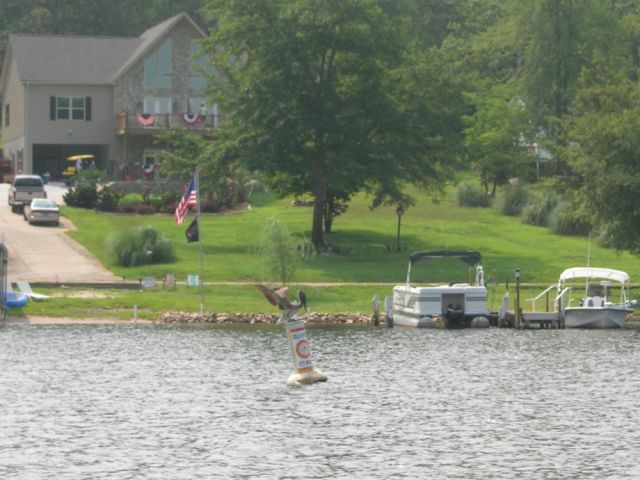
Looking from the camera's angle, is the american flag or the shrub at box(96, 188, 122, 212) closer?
the american flag

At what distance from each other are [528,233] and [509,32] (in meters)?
24.6

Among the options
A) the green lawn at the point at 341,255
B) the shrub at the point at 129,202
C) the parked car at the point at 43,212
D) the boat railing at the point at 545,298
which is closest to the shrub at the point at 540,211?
the green lawn at the point at 341,255

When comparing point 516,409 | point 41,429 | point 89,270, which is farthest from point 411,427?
point 89,270

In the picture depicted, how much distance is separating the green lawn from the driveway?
1036 millimetres

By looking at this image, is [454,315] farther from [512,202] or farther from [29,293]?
[512,202]

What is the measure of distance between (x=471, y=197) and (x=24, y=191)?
102 ft

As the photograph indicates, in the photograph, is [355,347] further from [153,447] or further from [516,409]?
[153,447]

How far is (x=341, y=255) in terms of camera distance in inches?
3359

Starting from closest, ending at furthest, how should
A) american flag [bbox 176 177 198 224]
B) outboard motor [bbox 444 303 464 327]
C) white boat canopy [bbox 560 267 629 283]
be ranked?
outboard motor [bbox 444 303 464 327] → american flag [bbox 176 177 198 224] → white boat canopy [bbox 560 267 629 283]

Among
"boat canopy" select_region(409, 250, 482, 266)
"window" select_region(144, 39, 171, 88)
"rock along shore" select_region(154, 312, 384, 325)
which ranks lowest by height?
"rock along shore" select_region(154, 312, 384, 325)

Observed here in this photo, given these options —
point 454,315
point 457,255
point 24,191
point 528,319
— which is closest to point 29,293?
point 454,315

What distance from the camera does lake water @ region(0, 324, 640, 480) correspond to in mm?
35875

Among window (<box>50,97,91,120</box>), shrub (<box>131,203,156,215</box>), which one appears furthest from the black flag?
window (<box>50,97,91,120</box>)

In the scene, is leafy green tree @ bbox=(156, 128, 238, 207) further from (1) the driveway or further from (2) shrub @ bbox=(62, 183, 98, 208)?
(2) shrub @ bbox=(62, 183, 98, 208)
